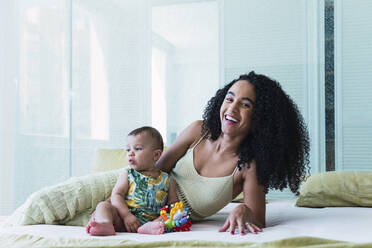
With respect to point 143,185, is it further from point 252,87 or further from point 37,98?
point 37,98

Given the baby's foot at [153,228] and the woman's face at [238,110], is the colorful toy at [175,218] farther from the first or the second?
the woman's face at [238,110]

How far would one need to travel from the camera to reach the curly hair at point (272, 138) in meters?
1.74

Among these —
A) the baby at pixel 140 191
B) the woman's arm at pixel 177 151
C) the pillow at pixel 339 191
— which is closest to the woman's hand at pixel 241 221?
the baby at pixel 140 191

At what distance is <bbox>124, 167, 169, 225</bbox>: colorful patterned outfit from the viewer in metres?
1.69

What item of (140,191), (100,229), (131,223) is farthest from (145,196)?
(100,229)

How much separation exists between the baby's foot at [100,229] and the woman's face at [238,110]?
0.61 m

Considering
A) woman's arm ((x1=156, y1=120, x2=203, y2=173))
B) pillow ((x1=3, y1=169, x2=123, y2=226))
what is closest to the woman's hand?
woman's arm ((x1=156, y1=120, x2=203, y2=173))

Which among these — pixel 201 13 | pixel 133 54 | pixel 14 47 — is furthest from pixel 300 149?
pixel 14 47

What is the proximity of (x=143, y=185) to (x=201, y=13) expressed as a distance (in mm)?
1814

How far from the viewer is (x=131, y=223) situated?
1.58 meters

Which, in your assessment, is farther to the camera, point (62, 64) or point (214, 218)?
point (62, 64)

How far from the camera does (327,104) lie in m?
2.90

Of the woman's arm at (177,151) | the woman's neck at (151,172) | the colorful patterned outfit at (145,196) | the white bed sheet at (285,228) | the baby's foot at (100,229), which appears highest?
the woman's arm at (177,151)

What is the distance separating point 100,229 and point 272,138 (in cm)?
78
